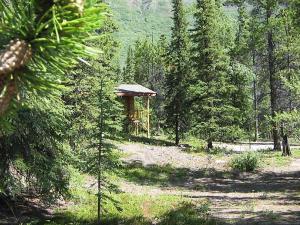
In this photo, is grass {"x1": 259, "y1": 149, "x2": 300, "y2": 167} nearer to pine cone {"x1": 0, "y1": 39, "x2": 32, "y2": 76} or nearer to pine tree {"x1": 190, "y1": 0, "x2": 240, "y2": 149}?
pine tree {"x1": 190, "y1": 0, "x2": 240, "y2": 149}

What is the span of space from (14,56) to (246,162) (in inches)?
1119

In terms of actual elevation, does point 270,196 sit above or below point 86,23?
below

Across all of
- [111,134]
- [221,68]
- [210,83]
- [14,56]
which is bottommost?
[111,134]

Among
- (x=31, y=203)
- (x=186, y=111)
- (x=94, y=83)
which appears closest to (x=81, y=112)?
(x=94, y=83)

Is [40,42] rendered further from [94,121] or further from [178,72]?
[178,72]

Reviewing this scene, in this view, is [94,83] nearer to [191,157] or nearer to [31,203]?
[31,203]

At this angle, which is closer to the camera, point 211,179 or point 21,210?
point 21,210

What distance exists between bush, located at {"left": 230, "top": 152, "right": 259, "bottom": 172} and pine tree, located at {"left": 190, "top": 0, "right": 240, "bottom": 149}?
6.32 meters

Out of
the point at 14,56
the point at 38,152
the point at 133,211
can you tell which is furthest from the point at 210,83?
the point at 14,56

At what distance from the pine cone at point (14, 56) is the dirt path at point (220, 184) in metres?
14.5

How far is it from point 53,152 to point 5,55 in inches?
507

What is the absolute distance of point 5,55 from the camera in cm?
110

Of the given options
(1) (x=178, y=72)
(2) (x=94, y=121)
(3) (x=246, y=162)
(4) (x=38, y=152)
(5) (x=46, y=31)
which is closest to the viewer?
(5) (x=46, y=31)

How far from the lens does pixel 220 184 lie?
2494cm
